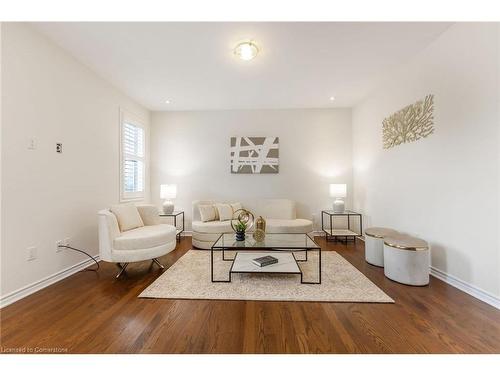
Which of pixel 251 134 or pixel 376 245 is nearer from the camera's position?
pixel 376 245

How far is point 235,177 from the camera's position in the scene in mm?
4297

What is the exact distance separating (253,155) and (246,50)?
86.4 inches

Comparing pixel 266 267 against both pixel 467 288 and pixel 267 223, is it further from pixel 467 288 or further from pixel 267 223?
pixel 467 288

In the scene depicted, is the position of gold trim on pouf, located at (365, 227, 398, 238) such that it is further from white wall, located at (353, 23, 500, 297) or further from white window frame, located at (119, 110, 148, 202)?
white window frame, located at (119, 110, 148, 202)

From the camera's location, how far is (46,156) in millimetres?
2137

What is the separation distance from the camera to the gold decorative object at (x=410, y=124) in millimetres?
2320

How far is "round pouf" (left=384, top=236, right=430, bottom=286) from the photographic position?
2.03 m

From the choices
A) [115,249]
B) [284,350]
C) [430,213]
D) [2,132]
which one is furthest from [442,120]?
[2,132]

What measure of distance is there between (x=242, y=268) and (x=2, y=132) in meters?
2.46

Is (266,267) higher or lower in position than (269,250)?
lower

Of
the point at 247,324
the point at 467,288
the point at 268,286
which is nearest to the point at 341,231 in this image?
the point at 467,288

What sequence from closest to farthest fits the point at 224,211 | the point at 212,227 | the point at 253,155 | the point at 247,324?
1. the point at 247,324
2. the point at 212,227
3. the point at 224,211
4. the point at 253,155

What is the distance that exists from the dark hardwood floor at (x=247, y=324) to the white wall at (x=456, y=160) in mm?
407

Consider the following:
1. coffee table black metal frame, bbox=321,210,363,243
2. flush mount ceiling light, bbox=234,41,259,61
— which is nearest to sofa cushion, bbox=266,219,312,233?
coffee table black metal frame, bbox=321,210,363,243
